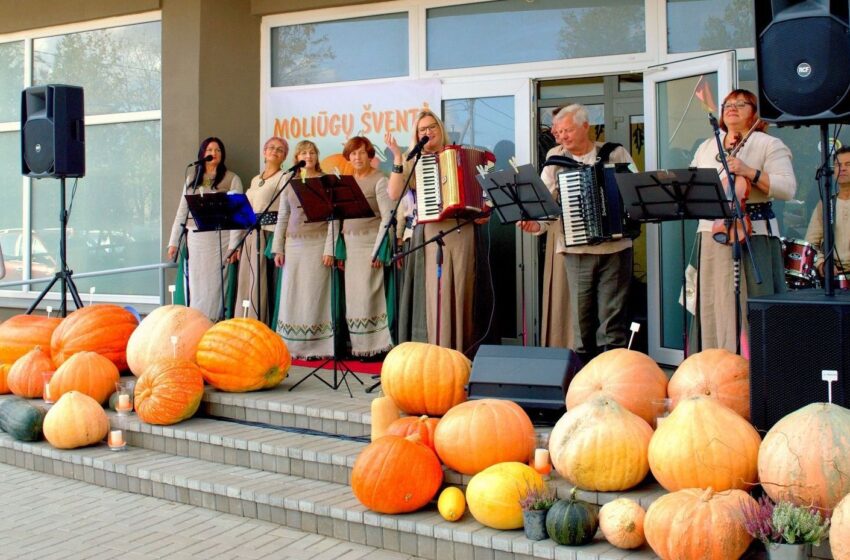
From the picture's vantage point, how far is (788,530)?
3424 mm

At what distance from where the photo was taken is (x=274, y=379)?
626 centimetres

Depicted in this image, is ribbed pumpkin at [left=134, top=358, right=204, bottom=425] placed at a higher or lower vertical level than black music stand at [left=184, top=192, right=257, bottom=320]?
lower

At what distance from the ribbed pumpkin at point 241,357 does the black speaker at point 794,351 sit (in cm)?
314

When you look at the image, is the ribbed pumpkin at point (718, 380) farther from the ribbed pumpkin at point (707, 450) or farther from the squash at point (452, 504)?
the squash at point (452, 504)

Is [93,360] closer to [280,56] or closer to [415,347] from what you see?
[415,347]

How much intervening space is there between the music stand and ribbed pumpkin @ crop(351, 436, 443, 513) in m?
1.70

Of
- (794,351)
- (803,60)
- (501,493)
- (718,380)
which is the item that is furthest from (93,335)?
(803,60)

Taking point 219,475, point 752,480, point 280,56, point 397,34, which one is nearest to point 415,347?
point 219,475

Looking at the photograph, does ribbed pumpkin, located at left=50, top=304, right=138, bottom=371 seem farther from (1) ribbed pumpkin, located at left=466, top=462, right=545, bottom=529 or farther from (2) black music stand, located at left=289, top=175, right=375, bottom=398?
(1) ribbed pumpkin, located at left=466, top=462, right=545, bottom=529

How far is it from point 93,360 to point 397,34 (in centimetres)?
370

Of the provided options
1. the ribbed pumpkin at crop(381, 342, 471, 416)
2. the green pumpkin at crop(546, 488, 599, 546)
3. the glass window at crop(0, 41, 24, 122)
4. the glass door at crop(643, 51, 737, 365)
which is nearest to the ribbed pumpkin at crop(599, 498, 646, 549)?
the green pumpkin at crop(546, 488, 599, 546)

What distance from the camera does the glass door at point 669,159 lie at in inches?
267

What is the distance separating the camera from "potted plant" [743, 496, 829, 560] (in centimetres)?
341

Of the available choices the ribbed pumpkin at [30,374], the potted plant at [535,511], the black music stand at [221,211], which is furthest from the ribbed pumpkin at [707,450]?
the ribbed pumpkin at [30,374]
